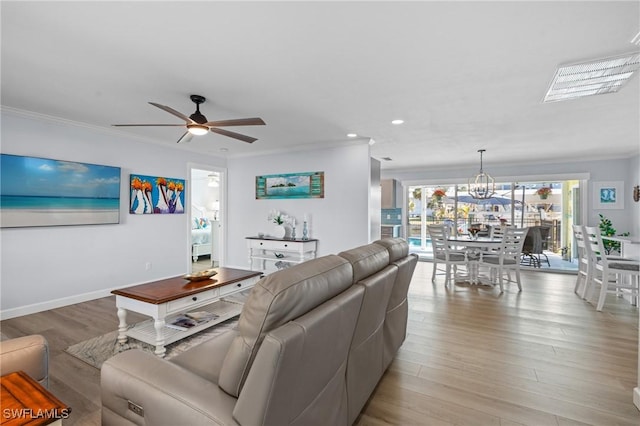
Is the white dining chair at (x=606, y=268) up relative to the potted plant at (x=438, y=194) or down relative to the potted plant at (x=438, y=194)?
down

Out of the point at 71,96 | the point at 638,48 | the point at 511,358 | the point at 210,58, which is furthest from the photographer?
the point at 71,96

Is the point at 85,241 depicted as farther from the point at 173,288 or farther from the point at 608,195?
the point at 608,195

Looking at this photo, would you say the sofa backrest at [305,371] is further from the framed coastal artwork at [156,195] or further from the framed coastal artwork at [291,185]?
the framed coastal artwork at [156,195]

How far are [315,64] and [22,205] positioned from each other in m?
3.69

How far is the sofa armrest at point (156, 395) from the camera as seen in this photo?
107 cm

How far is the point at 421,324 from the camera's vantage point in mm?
3354

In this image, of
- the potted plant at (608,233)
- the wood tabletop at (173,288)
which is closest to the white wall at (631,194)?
the potted plant at (608,233)

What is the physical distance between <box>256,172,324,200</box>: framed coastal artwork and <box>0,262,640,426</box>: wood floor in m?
2.44

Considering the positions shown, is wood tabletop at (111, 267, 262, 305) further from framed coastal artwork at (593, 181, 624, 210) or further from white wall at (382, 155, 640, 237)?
framed coastal artwork at (593, 181, 624, 210)

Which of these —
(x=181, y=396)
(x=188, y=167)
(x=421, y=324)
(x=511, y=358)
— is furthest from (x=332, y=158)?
(x=181, y=396)

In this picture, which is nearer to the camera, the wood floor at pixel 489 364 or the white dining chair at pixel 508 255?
the wood floor at pixel 489 364

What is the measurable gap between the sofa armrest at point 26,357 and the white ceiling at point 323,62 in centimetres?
181

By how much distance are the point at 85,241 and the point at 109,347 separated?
2.08m

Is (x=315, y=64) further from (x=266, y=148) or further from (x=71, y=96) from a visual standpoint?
(x=266, y=148)
